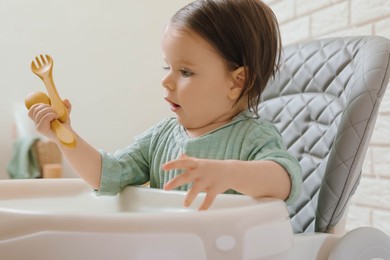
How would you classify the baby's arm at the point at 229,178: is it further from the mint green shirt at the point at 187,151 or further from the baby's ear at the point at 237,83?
the baby's ear at the point at 237,83

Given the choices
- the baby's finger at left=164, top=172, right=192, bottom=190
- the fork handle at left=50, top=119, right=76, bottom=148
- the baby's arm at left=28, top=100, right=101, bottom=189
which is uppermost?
the baby's finger at left=164, top=172, right=192, bottom=190

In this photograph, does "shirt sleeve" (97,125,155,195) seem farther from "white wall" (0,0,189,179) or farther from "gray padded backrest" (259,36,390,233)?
"white wall" (0,0,189,179)

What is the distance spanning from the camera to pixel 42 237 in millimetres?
478

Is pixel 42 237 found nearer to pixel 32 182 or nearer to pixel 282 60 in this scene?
pixel 32 182

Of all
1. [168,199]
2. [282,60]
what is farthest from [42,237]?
[282,60]

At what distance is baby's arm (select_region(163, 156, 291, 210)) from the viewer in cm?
55

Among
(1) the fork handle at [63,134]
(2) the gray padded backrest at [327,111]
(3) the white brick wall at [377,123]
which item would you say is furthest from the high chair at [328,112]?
(3) the white brick wall at [377,123]

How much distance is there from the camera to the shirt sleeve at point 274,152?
0.70m

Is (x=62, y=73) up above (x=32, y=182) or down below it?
below

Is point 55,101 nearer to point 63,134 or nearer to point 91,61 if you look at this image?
point 63,134

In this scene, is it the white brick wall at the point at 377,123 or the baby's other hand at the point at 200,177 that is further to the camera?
the white brick wall at the point at 377,123

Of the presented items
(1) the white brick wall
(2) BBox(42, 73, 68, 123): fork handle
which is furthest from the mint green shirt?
(1) the white brick wall

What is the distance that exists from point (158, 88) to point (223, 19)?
178 centimetres

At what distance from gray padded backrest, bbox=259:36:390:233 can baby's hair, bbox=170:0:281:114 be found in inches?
5.5
